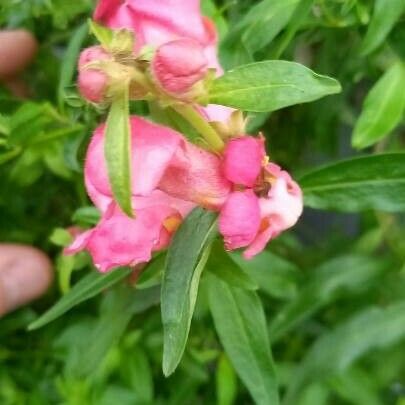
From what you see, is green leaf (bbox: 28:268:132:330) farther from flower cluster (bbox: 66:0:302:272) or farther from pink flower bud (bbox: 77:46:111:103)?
pink flower bud (bbox: 77:46:111:103)

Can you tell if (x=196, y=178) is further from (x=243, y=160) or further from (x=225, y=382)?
(x=225, y=382)

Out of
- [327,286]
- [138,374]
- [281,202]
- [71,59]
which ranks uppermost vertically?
[281,202]

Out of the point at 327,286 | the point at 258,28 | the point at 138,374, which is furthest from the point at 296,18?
the point at 138,374

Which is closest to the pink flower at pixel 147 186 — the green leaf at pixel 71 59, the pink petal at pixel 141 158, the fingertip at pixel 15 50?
the pink petal at pixel 141 158

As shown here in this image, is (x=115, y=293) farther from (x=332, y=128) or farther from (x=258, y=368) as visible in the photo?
(x=332, y=128)

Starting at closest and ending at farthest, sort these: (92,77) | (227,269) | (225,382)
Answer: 1. (92,77)
2. (227,269)
3. (225,382)

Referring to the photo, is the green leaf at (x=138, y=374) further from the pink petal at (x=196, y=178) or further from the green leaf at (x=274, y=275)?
the pink petal at (x=196, y=178)
